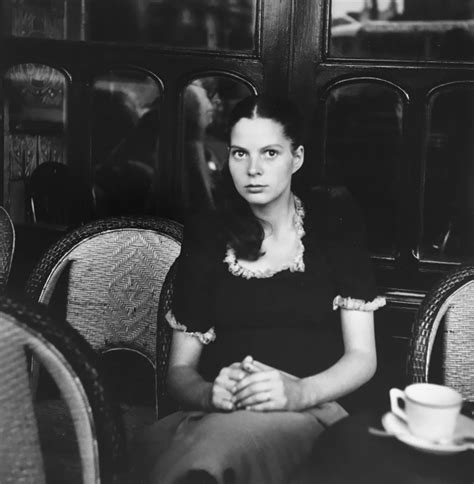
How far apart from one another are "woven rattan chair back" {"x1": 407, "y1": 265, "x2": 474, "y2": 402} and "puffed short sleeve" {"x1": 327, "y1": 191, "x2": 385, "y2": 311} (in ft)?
0.38

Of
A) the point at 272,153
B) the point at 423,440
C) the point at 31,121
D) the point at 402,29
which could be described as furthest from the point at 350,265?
the point at 31,121

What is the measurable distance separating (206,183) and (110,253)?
0.51 metres

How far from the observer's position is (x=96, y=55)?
2441 millimetres

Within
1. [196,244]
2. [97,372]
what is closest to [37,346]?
[97,372]

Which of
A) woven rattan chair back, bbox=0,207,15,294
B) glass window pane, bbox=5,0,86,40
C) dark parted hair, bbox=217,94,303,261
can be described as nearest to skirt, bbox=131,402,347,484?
dark parted hair, bbox=217,94,303,261

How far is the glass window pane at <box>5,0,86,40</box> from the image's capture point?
2.44 m

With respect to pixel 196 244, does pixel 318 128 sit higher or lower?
higher

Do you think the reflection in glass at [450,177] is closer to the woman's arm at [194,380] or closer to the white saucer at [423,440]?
the woman's arm at [194,380]

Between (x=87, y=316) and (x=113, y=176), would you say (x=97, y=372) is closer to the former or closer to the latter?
(x=87, y=316)

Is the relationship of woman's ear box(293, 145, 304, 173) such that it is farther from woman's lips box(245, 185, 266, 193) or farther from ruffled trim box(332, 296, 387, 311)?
ruffled trim box(332, 296, 387, 311)

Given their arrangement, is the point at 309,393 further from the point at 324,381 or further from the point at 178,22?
the point at 178,22

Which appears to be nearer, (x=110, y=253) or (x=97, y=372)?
(x=97, y=372)

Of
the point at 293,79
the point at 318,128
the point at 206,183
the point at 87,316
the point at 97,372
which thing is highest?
the point at 293,79

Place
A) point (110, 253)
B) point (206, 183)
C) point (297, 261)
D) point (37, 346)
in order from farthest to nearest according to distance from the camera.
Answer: point (206, 183)
point (110, 253)
point (297, 261)
point (37, 346)
